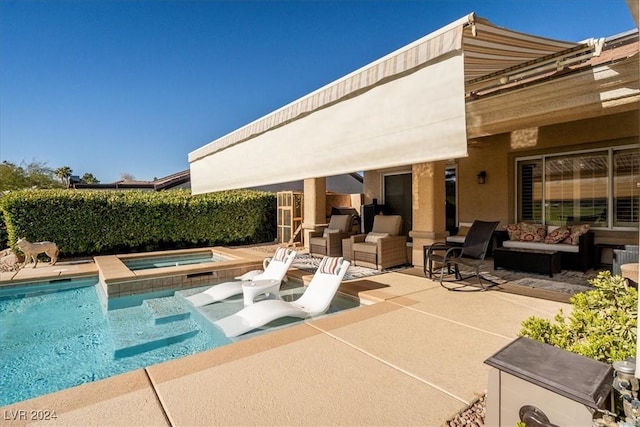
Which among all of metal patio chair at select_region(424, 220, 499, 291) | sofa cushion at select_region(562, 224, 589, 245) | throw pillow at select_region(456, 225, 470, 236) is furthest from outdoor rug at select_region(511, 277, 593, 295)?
throw pillow at select_region(456, 225, 470, 236)

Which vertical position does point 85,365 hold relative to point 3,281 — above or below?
below

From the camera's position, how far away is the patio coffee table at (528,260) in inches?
319

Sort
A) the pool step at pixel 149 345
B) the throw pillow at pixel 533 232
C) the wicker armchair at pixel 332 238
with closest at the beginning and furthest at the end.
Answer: the pool step at pixel 149 345 < the throw pillow at pixel 533 232 < the wicker armchair at pixel 332 238

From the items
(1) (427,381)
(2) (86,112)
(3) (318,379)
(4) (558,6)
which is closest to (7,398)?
(3) (318,379)

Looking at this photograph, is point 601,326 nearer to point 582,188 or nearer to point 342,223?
point 582,188

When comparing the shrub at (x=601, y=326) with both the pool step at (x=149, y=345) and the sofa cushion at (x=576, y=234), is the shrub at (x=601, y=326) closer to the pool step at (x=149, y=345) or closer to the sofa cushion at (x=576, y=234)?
the pool step at (x=149, y=345)

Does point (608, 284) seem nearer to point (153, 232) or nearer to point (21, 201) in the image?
point (153, 232)

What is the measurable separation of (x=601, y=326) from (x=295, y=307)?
178 inches

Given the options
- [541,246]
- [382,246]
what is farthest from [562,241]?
[382,246]

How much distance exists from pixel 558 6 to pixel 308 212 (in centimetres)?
1013

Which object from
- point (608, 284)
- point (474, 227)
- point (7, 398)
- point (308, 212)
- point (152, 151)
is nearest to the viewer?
point (608, 284)

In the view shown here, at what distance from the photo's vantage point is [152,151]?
3441cm

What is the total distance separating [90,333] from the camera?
6.04m

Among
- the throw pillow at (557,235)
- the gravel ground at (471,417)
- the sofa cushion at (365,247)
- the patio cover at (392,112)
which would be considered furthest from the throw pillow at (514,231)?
the gravel ground at (471,417)
